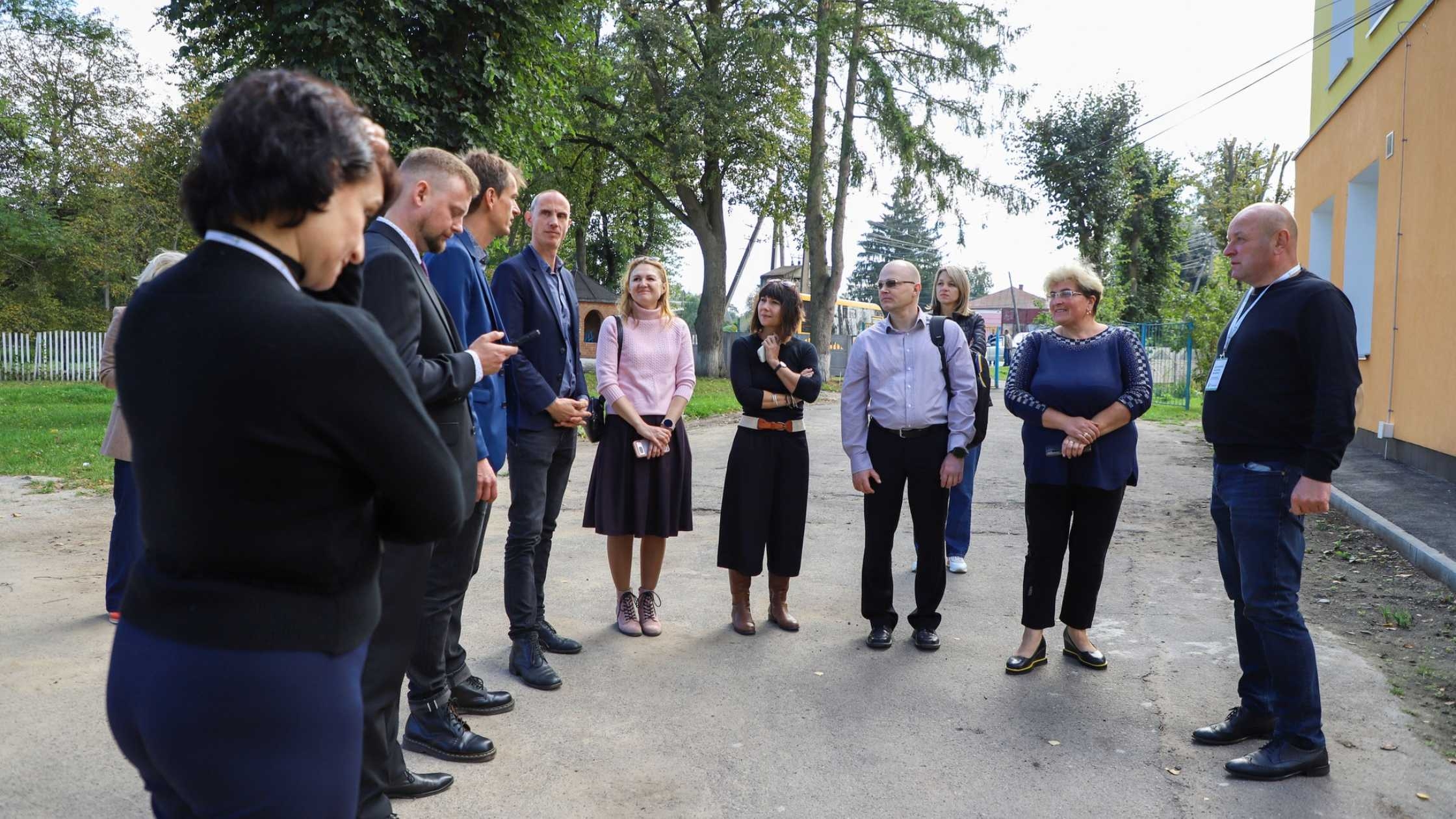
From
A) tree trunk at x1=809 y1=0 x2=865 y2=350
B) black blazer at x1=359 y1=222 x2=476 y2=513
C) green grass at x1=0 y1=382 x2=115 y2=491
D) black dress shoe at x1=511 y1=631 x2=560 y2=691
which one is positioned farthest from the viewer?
tree trunk at x1=809 y1=0 x2=865 y2=350

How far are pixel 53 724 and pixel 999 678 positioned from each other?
3.94 metres

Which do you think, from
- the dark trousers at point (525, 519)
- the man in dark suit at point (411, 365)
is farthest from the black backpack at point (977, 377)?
the man in dark suit at point (411, 365)

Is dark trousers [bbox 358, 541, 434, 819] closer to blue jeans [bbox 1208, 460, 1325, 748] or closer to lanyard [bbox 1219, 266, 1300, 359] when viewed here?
blue jeans [bbox 1208, 460, 1325, 748]

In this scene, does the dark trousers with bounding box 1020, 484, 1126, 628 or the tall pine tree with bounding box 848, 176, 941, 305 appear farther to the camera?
the tall pine tree with bounding box 848, 176, 941, 305

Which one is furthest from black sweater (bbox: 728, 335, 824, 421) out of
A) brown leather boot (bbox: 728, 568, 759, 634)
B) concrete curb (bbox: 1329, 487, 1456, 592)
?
concrete curb (bbox: 1329, 487, 1456, 592)

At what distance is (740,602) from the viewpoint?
18.0 ft

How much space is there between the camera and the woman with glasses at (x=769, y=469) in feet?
17.8

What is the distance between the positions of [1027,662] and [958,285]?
9.66 ft

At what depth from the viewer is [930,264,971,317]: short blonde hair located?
693 cm

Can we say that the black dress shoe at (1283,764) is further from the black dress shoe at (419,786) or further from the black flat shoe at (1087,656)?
the black dress shoe at (419,786)

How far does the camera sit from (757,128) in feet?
90.4

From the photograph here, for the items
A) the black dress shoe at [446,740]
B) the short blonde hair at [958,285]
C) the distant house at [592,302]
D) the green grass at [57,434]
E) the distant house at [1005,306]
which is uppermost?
the distant house at [1005,306]

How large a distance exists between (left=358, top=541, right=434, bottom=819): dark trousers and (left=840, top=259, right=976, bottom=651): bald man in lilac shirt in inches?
106

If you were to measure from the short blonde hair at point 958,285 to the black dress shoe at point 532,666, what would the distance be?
367cm
